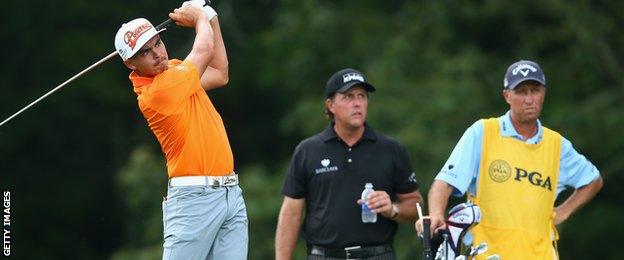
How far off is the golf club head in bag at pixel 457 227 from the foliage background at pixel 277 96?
9.01 metres

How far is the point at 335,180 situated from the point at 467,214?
4.31 feet

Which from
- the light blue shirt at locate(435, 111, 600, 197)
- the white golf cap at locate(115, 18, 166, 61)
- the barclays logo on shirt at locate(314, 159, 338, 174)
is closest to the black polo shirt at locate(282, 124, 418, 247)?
the barclays logo on shirt at locate(314, 159, 338, 174)

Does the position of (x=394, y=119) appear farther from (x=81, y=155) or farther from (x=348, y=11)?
(x=81, y=155)

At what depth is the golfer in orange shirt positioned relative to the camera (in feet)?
27.2

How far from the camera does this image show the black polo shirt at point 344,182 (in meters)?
9.42

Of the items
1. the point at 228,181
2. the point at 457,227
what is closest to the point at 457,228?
the point at 457,227

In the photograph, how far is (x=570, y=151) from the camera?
8.98 meters

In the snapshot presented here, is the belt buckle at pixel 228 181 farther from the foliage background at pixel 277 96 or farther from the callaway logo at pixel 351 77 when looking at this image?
the foliage background at pixel 277 96

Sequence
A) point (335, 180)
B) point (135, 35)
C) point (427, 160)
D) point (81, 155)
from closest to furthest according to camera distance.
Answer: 1. point (135, 35)
2. point (335, 180)
3. point (427, 160)
4. point (81, 155)

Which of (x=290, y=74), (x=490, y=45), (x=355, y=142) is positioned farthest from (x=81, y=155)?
(x=355, y=142)

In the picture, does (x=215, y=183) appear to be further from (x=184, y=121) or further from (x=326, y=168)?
(x=326, y=168)

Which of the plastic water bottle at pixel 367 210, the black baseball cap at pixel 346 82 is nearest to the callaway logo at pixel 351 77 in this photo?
the black baseball cap at pixel 346 82

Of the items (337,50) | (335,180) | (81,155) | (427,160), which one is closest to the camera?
(335,180)

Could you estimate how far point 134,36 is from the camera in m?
8.27
